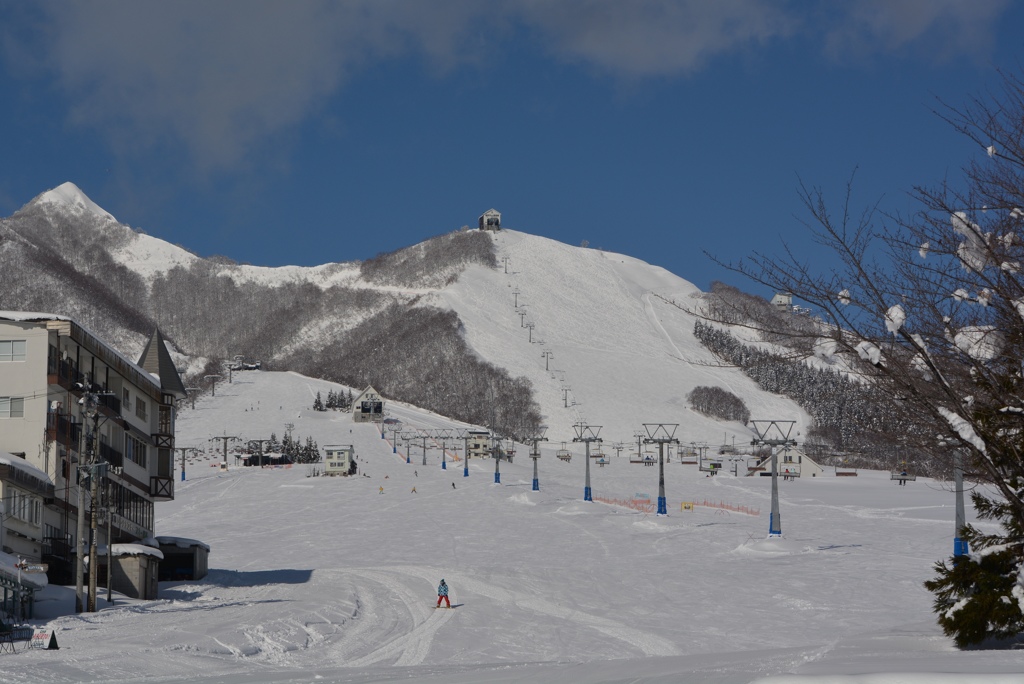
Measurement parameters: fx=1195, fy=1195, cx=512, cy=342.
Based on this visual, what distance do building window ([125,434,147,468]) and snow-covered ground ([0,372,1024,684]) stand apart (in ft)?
16.7

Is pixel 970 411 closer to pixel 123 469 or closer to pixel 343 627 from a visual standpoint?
pixel 343 627

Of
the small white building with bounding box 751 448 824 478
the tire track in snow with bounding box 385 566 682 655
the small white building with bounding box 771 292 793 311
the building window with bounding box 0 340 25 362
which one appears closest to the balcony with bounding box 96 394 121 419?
the building window with bounding box 0 340 25 362

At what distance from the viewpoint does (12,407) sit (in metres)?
35.4

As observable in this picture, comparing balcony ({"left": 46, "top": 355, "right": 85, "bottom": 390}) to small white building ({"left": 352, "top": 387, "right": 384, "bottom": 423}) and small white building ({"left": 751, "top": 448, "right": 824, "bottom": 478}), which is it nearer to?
small white building ({"left": 751, "top": 448, "right": 824, "bottom": 478})

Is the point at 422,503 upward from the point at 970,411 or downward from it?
downward

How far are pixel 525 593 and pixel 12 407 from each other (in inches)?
637

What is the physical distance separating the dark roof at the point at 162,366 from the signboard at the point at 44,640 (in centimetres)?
2544

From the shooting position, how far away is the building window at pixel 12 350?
35.7m

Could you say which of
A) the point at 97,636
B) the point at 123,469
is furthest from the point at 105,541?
the point at 97,636

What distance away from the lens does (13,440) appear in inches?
1380

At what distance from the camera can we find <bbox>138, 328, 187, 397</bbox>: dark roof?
49812 millimetres

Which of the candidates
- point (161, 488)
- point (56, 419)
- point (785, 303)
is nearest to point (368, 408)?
point (161, 488)

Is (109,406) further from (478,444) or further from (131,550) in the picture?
(478,444)

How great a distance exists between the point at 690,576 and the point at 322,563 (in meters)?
14.6
